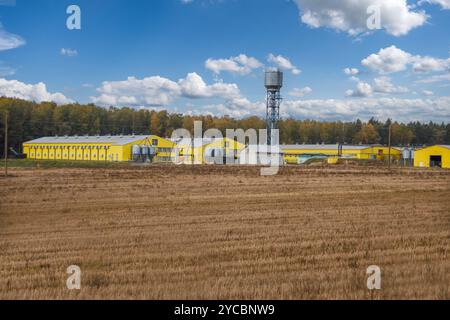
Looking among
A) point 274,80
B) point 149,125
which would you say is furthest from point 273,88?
point 149,125

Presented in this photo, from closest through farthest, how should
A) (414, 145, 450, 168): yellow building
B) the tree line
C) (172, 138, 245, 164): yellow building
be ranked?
1. (414, 145, 450, 168): yellow building
2. (172, 138, 245, 164): yellow building
3. the tree line

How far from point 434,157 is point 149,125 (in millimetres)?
84342

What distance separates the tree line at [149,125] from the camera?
376ft

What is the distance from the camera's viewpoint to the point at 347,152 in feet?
343

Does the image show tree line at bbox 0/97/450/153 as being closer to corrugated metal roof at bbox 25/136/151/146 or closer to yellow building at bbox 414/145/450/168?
corrugated metal roof at bbox 25/136/151/146

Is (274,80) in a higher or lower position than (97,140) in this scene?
higher

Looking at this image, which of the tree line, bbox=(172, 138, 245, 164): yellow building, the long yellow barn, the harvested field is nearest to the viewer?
the harvested field

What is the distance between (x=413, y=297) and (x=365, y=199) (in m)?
18.4

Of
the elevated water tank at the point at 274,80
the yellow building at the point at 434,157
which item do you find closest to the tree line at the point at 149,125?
the elevated water tank at the point at 274,80

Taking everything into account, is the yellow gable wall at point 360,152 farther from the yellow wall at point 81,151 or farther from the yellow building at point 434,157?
the yellow wall at point 81,151

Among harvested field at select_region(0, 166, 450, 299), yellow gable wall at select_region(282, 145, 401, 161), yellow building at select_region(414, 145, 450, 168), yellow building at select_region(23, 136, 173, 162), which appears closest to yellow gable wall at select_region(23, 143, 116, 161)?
yellow building at select_region(23, 136, 173, 162)

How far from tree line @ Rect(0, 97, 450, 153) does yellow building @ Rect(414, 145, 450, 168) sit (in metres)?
64.6

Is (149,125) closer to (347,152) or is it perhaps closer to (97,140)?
(97,140)

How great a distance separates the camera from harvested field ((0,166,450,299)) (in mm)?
9016
